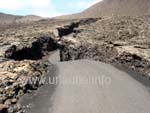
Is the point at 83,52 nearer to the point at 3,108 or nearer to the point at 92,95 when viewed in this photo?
the point at 92,95

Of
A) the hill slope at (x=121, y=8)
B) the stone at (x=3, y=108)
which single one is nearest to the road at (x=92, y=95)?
the stone at (x=3, y=108)

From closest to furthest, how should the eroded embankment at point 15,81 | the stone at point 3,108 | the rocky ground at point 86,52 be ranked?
the stone at point 3,108, the eroded embankment at point 15,81, the rocky ground at point 86,52

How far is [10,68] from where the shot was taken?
2488 cm

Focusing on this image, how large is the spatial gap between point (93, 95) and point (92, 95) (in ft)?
0.20

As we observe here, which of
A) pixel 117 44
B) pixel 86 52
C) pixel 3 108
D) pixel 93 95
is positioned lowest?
pixel 86 52

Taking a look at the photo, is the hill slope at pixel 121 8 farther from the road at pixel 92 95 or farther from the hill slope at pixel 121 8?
the road at pixel 92 95

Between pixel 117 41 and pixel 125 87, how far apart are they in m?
15.0

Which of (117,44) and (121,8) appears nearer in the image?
(117,44)

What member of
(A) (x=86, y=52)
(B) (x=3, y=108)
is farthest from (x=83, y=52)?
(B) (x=3, y=108)

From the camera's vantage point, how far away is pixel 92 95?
72.3ft

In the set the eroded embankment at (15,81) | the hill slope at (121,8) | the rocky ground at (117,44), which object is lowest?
the hill slope at (121,8)

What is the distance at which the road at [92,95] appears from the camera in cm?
1966

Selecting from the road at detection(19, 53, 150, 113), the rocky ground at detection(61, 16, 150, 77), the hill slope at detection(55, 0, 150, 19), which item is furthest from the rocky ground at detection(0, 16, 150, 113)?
the hill slope at detection(55, 0, 150, 19)

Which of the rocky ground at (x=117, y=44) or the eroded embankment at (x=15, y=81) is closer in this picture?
the eroded embankment at (x=15, y=81)
